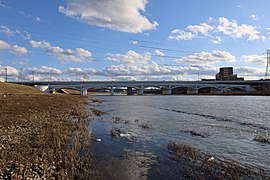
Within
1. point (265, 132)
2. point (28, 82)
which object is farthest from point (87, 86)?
point (265, 132)

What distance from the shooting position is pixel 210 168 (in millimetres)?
10625

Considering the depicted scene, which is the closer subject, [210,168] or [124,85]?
[210,168]

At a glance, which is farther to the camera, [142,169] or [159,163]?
[159,163]

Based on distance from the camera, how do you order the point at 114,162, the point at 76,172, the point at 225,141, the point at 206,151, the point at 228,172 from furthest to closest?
the point at 225,141 < the point at 206,151 < the point at 114,162 < the point at 228,172 < the point at 76,172

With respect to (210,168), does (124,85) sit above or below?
above

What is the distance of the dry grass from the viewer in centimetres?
981

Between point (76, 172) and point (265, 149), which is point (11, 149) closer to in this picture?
point (76, 172)

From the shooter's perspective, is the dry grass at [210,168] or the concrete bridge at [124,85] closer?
the dry grass at [210,168]

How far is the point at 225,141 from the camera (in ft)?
56.3

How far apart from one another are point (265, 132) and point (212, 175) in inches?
587

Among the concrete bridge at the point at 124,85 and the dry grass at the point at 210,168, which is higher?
the concrete bridge at the point at 124,85

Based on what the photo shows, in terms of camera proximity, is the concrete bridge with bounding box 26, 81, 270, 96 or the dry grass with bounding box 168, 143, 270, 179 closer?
the dry grass with bounding box 168, 143, 270, 179

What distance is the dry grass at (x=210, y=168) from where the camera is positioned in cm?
981

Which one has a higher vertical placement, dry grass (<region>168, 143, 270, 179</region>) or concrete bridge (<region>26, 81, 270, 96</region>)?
concrete bridge (<region>26, 81, 270, 96</region>)
